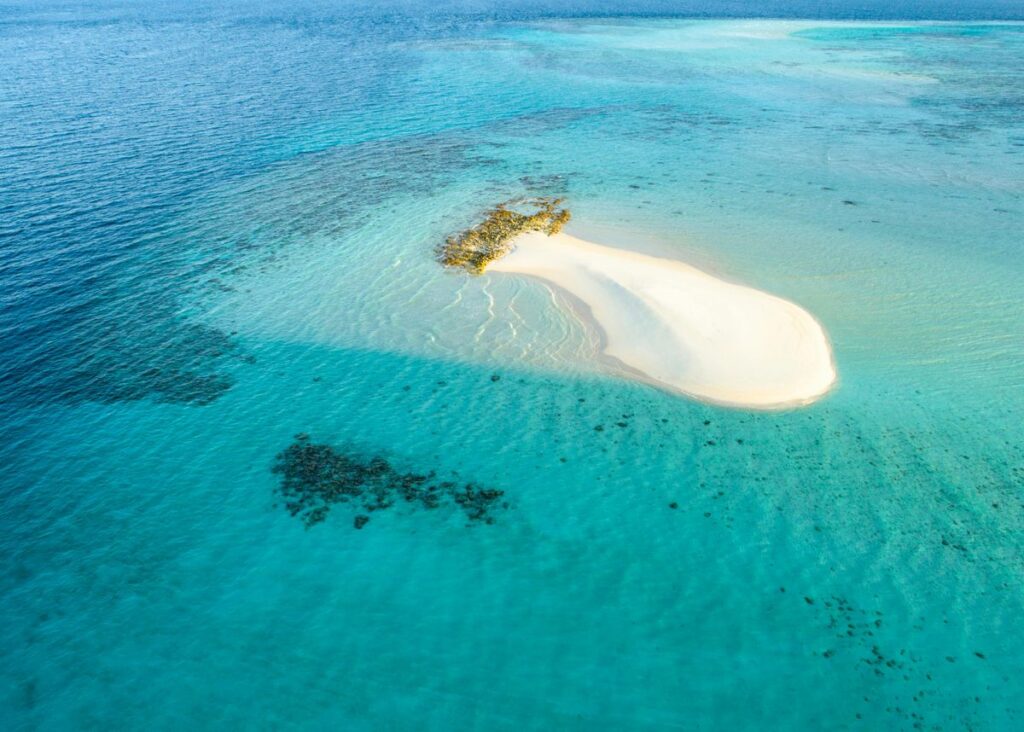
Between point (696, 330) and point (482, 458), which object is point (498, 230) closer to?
point (696, 330)

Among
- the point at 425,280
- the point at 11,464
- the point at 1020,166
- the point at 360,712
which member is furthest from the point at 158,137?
the point at 1020,166

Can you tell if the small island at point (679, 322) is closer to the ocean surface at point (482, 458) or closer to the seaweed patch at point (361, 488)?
the ocean surface at point (482, 458)

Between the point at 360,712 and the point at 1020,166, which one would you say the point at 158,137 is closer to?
the point at 360,712

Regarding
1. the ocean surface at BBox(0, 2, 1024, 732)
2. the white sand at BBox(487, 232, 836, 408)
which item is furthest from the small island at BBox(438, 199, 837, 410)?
the ocean surface at BBox(0, 2, 1024, 732)

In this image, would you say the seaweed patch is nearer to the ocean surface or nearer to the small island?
the ocean surface

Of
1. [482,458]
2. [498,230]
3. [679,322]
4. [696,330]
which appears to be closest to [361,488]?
[482,458]

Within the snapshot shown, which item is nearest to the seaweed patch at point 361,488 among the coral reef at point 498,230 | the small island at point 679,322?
the small island at point 679,322

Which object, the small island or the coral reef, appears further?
the coral reef
